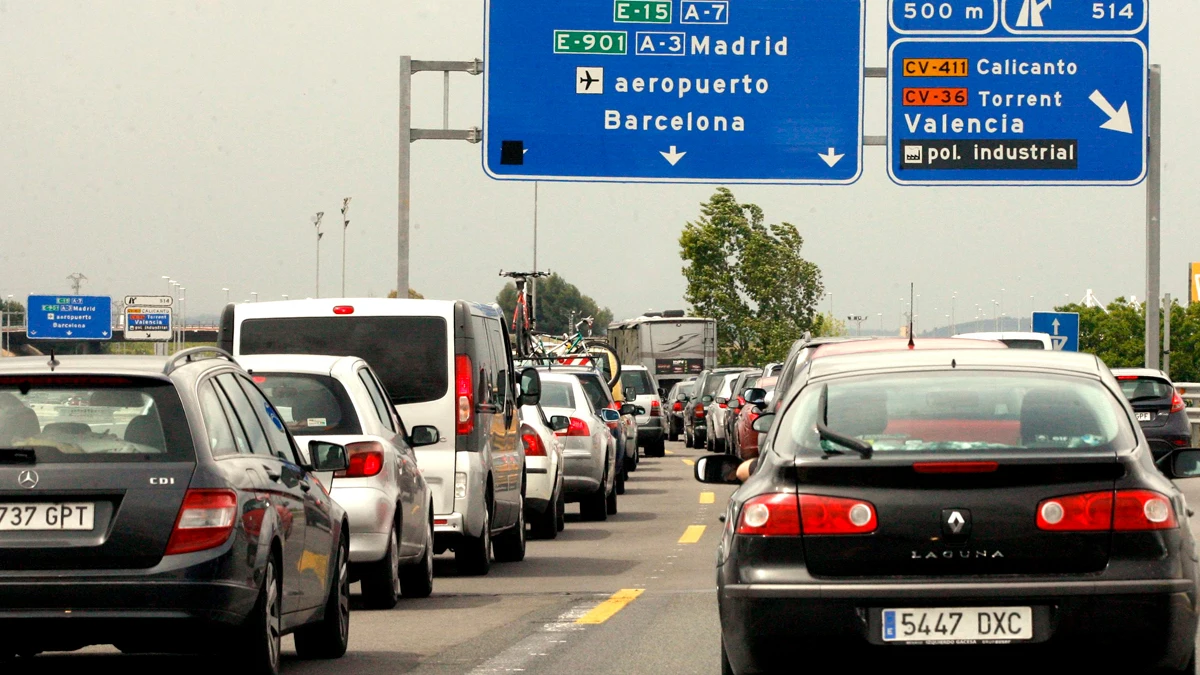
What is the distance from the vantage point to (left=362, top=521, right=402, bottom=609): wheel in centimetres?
1182

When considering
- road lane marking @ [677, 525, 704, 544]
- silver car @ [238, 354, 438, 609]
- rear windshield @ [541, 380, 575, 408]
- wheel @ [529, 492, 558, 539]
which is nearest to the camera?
silver car @ [238, 354, 438, 609]

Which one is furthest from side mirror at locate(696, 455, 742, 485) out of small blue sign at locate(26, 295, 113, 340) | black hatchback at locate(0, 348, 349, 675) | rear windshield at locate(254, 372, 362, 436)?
small blue sign at locate(26, 295, 113, 340)

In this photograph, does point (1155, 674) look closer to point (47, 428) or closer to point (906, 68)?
point (47, 428)

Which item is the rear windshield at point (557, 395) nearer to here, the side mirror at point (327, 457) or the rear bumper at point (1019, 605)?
the side mirror at point (327, 457)

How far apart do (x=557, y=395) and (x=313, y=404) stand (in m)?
9.58

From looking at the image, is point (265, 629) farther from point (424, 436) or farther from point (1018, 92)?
point (1018, 92)

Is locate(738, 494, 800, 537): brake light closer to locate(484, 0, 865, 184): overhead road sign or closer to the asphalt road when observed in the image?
the asphalt road

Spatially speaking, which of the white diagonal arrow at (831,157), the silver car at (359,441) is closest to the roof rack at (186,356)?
the silver car at (359,441)

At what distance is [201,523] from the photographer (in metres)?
7.56

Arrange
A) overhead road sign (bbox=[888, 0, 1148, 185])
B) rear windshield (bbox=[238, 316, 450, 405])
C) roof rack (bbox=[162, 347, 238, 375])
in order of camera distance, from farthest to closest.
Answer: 1. overhead road sign (bbox=[888, 0, 1148, 185])
2. rear windshield (bbox=[238, 316, 450, 405])
3. roof rack (bbox=[162, 347, 238, 375])

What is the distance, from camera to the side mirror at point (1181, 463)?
8461mm

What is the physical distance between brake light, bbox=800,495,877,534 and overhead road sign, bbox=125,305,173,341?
5197cm

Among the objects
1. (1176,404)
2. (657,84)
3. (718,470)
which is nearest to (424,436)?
(718,470)

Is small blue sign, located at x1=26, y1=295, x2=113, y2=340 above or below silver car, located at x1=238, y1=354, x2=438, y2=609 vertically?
above
